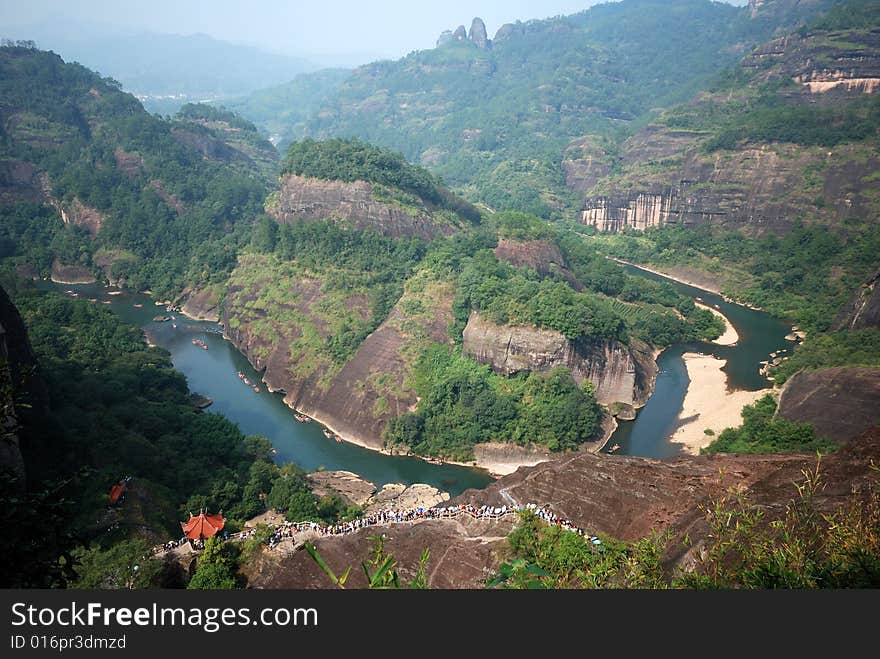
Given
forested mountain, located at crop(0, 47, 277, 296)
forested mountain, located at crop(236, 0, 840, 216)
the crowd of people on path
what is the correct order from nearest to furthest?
the crowd of people on path, forested mountain, located at crop(0, 47, 277, 296), forested mountain, located at crop(236, 0, 840, 216)

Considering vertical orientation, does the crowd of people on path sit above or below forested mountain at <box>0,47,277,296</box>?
below

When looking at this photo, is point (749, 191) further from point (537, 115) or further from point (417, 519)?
point (537, 115)

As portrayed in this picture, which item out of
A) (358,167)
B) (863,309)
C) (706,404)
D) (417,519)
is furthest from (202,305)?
(863,309)

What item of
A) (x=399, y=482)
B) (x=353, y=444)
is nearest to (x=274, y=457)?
(x=353, y=444)

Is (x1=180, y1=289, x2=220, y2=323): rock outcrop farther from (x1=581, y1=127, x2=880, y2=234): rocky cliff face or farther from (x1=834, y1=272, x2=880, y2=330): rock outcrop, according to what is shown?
(x1=581, y1=127, x2=880, y2=234): rocky cliff face

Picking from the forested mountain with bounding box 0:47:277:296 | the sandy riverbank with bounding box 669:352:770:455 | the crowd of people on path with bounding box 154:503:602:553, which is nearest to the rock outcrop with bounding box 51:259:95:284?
the forested mountain with bounding box 0:47:277:296

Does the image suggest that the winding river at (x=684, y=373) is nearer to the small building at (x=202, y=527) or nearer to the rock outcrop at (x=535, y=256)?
the rock outcrop at (x=535, y=256)

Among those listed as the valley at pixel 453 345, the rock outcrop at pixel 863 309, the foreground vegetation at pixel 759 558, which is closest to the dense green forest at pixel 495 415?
the valley at pixel 453 345
